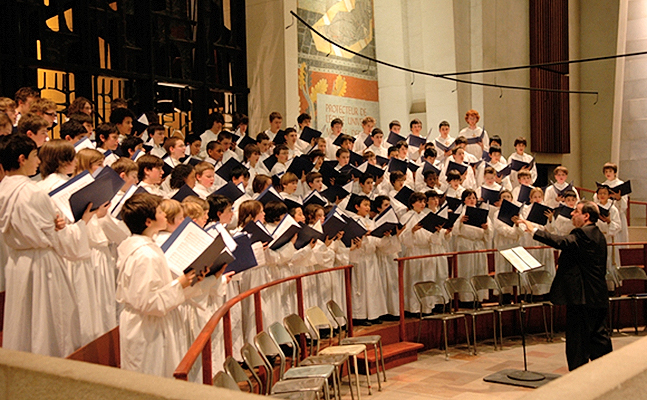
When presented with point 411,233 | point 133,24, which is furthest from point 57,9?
point 411,233

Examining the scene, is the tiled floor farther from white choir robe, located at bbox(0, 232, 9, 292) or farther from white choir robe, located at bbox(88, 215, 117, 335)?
white choir robe, located at bbox(0, 232, 9, 292)

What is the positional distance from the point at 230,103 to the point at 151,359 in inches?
346

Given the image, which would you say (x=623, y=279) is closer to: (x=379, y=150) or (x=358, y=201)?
(x=379, y=150)

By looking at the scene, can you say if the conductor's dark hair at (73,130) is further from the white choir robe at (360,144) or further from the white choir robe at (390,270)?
the white choir robe at (360,144)

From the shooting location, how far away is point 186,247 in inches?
163

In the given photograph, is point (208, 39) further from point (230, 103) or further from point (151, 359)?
point (151, 359)

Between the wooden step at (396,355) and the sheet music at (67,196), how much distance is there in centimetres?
378

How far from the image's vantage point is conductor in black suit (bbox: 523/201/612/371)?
6.81 meters

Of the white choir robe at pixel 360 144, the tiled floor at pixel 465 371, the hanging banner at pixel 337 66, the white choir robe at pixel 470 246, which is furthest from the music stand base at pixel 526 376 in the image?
the hanging banner at pixel 337 66

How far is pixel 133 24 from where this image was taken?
11.0m

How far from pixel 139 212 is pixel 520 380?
15.5ft

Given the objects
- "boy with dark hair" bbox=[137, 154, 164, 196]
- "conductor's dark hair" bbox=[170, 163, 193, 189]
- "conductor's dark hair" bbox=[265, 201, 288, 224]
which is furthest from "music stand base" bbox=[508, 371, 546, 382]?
"boy with dark hair" bbox=[137, 154, 164, 196]

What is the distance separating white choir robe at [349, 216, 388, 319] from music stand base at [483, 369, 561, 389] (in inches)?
60.2

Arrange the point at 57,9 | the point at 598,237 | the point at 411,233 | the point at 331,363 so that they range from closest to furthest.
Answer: the point at 331,363, the point at 598,237, the point at 411,233, the point at 57,9
